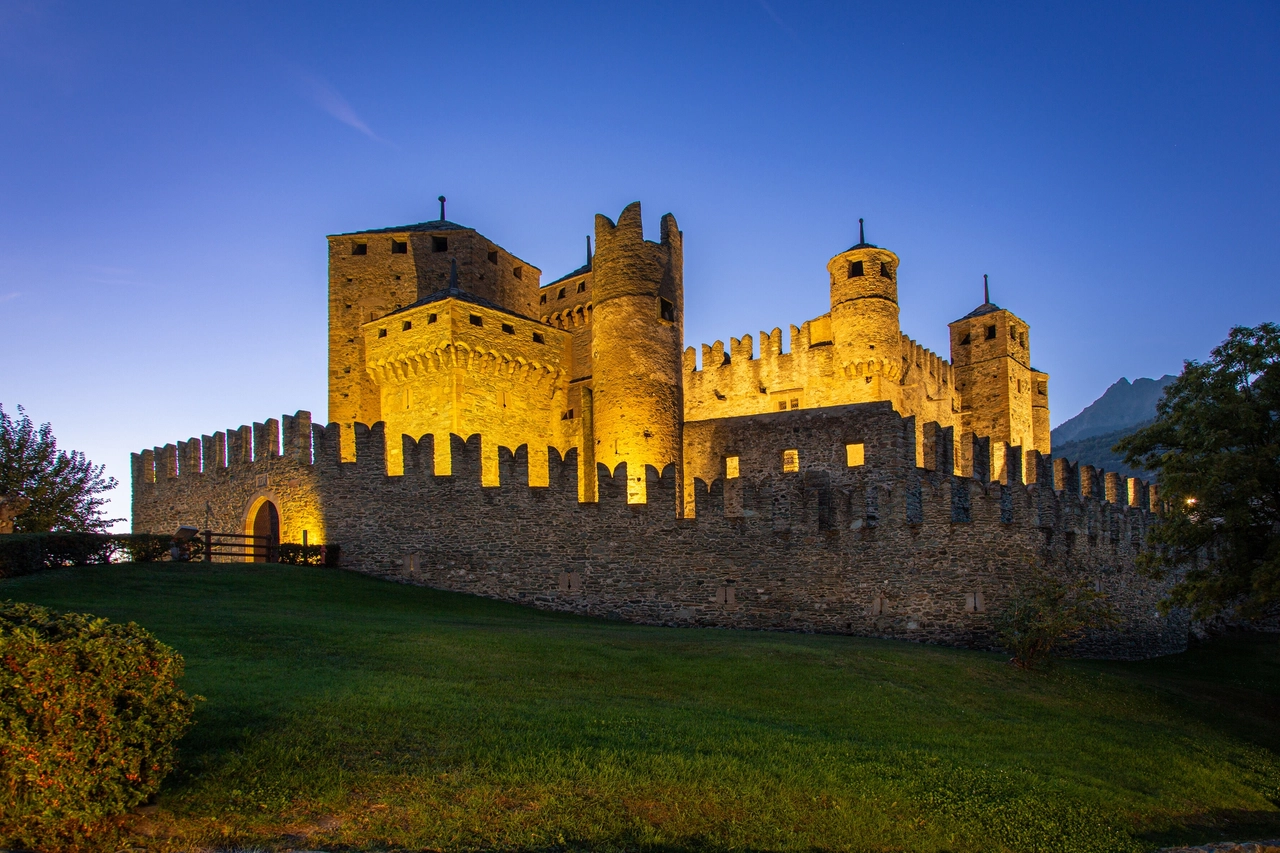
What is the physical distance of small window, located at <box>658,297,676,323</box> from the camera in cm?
3366

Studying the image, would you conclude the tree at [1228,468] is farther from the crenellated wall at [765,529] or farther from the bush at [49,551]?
the bush at [49,551]

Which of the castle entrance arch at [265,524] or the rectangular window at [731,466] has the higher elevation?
the rectangular window at [731,466]

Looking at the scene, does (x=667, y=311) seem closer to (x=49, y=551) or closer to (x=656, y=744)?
(x=49, y=551)

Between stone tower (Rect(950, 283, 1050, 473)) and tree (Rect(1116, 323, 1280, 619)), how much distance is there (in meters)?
29.0

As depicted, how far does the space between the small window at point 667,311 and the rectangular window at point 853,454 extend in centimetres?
913

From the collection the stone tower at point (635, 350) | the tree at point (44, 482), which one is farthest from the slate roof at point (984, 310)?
the tree at point (44, 482)

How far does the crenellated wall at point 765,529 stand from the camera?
70.1 ft

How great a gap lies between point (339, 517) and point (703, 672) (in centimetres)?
1502

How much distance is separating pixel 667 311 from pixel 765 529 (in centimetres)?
1357

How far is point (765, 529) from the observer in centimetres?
2231

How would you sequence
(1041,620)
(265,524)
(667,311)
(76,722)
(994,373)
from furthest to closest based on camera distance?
(994,373) < (667,311) < (265,524) < (1041,620) < (76,722)

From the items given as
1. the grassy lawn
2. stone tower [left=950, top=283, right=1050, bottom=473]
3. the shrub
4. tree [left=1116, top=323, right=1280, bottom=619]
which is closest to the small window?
the grassy lawn

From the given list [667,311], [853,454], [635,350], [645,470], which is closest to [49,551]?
[645,470]

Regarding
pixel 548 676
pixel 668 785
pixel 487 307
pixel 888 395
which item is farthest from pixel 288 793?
pixel 888 395
